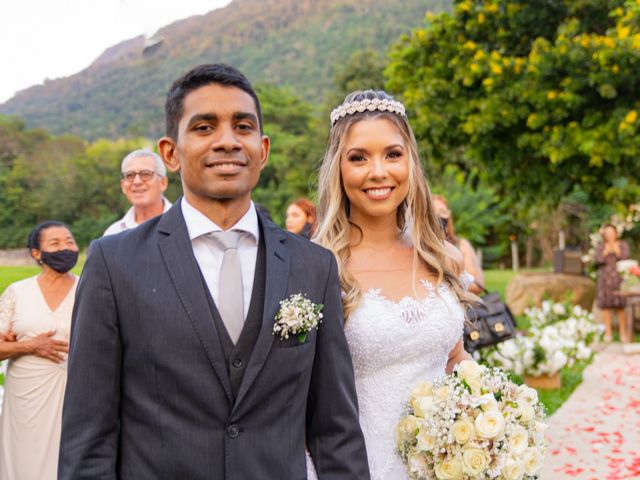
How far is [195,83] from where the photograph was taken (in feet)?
6.81

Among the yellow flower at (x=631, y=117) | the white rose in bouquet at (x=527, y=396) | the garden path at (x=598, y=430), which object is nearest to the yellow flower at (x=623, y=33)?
the yellow flower at (x=631, y=117)

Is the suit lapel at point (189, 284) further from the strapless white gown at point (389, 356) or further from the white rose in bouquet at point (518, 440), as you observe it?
the white rose in bouquet at point (518, 440)

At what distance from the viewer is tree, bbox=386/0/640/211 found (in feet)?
35.6

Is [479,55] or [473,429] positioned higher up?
[479,55]

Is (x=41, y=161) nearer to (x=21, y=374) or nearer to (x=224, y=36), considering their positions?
(x=21, y=374)

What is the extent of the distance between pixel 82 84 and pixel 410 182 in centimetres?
1482

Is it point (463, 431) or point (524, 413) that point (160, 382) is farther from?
point (524, 413)

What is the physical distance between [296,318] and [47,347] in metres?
2.91

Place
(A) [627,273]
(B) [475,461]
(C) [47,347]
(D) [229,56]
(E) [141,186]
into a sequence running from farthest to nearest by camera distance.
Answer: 1. (D) [229,56]
2. (A) [627,273]
3. (E) [141,186]
4. (C) [47,347]
5. (B) [475,461]

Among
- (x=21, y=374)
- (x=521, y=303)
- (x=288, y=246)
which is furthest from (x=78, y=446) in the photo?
(x=521, y=303)

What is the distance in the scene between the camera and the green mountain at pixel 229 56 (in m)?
12.7

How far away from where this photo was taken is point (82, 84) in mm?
15977

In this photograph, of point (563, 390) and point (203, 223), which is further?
point (563, 390)

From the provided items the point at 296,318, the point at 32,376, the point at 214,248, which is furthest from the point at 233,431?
the point at 32,376
